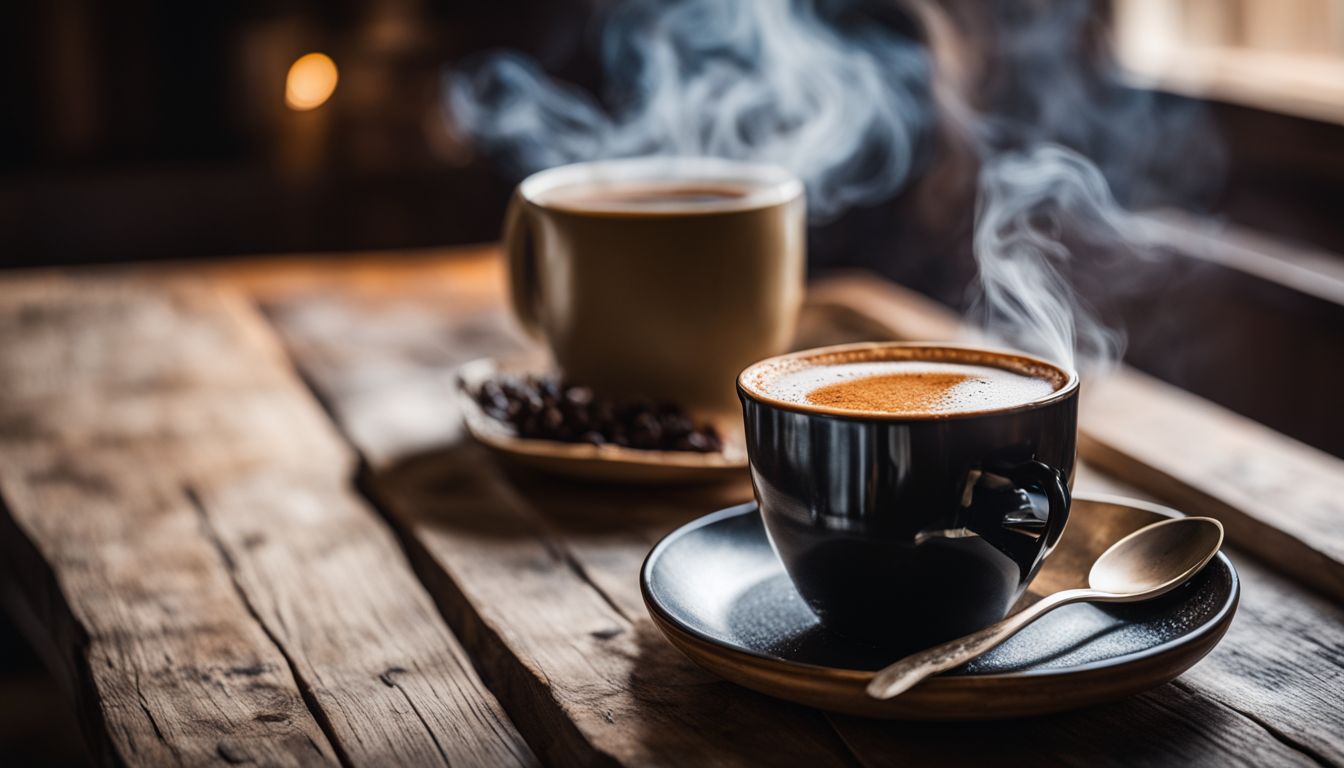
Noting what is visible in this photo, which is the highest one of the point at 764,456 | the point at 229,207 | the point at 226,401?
the point at 764,456

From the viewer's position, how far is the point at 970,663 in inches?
Answer: 27.8

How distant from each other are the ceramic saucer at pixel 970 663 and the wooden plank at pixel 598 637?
3cm

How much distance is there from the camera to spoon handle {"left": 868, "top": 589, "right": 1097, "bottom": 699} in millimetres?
639

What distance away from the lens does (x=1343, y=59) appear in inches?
79.3

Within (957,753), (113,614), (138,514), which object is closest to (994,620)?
(957,753)

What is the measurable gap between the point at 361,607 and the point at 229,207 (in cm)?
238

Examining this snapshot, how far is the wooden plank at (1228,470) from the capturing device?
36.0 inches

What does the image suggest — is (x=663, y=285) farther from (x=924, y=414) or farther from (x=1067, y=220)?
(x=1067, y=220)

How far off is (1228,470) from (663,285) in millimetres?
474

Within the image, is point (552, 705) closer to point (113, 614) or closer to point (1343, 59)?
point (113, 614)

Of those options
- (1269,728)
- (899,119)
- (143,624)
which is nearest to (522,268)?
(143,624)

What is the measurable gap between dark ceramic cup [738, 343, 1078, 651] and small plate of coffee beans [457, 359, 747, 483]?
0.28 metres

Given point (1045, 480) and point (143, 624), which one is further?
point (143, 624)

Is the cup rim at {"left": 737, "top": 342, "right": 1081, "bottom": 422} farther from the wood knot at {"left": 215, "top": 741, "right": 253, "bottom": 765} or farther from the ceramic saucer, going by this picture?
the wood knot at {"left": 215, "top": 741, "right": 253, "bottom": 765}
